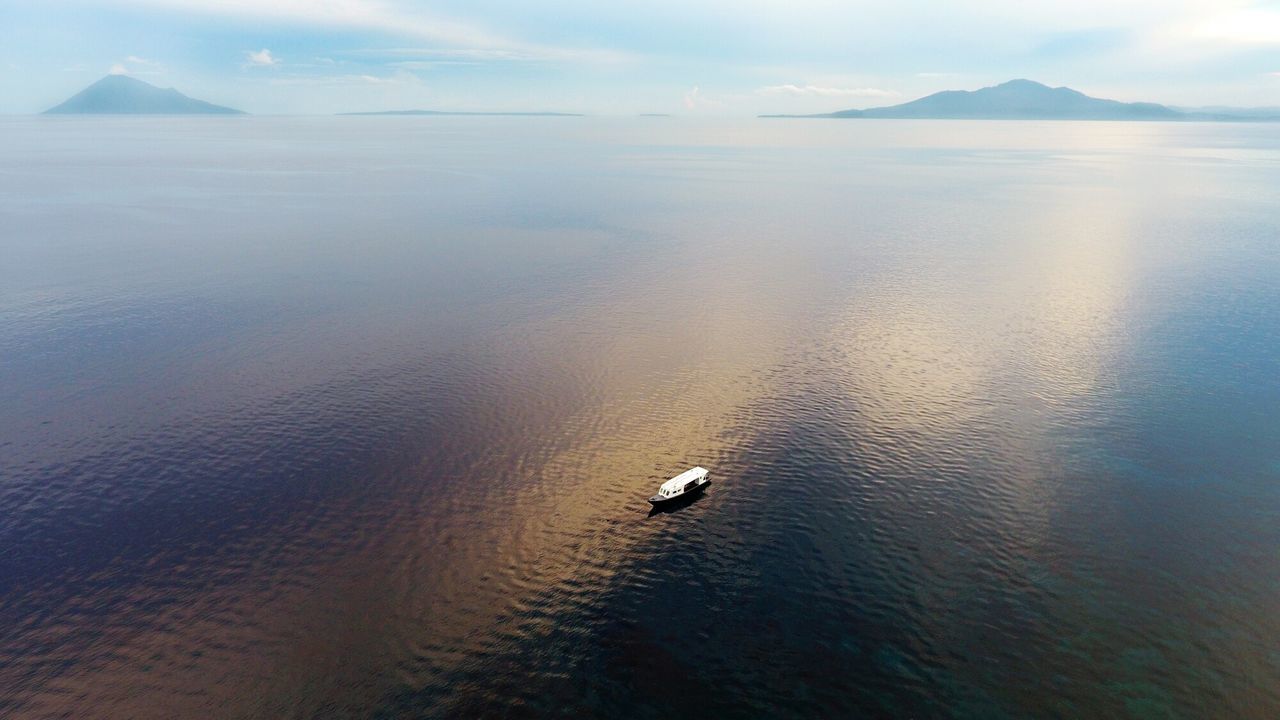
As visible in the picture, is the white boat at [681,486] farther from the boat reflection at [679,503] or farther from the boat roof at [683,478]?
the boat reflection at [679,503]

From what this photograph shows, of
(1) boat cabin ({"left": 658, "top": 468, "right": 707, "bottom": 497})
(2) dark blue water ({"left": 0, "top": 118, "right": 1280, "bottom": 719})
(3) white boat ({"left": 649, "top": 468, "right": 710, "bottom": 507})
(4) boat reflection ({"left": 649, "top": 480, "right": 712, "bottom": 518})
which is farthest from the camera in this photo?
(1) boat cabin ({"left": 658, "top": 468, "right": 707, "bottom": 497})

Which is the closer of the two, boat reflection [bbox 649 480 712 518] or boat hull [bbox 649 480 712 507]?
boat reflection [bbox 649 480 712 518]

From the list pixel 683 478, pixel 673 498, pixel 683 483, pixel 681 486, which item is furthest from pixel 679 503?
pixel 683 478

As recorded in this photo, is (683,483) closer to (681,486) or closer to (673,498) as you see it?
(681,486)

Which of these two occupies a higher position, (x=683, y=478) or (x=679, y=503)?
(x=683, y=478)

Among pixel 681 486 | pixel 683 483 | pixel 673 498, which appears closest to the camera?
pixel 673 498

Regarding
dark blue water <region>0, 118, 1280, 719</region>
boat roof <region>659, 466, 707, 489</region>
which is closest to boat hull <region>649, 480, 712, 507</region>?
boat roof <region>659, 466, 707, 489</region>

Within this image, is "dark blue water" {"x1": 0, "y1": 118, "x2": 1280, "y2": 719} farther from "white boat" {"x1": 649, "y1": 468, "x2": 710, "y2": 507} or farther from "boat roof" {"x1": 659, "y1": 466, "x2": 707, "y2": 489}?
"boat roof" {"x1": 659, "y1": 466, "x2": 707, "y2": 489}

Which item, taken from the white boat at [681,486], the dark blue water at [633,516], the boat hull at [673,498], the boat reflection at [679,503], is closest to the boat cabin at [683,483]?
the white boat at [681,486]
